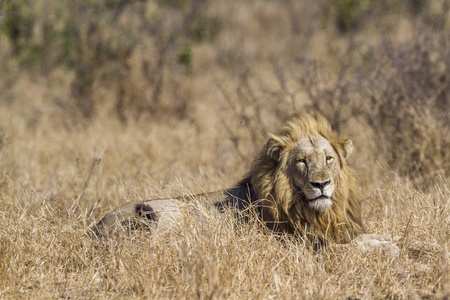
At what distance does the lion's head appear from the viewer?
146 inches

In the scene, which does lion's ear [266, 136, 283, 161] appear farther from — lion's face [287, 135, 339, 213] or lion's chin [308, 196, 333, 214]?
lion's chin [308, 196, 333, 214]

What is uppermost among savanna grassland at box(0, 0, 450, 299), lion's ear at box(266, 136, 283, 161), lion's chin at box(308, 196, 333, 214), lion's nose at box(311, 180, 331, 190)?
lion's ear at box(266, 136, 283, 161)

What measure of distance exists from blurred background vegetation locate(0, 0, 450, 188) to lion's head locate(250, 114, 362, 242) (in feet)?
4.53

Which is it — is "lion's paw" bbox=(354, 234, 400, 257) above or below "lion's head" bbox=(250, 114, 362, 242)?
below

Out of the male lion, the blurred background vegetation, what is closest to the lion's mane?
the male lion

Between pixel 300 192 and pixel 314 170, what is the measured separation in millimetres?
195

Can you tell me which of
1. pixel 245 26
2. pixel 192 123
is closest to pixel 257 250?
pixel 192 123

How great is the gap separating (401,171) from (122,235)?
3153 millimetres

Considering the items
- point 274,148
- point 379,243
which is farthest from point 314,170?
point 379,243

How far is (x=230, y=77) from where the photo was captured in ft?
36.0

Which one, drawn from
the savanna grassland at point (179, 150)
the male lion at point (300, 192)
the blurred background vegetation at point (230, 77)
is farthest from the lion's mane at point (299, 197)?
the blurred background vegetation at point (230, 77)

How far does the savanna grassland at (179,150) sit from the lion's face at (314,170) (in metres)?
0.34

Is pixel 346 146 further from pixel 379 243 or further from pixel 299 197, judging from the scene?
pixel 379 243

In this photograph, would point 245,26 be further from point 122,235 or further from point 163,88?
point 122,235
